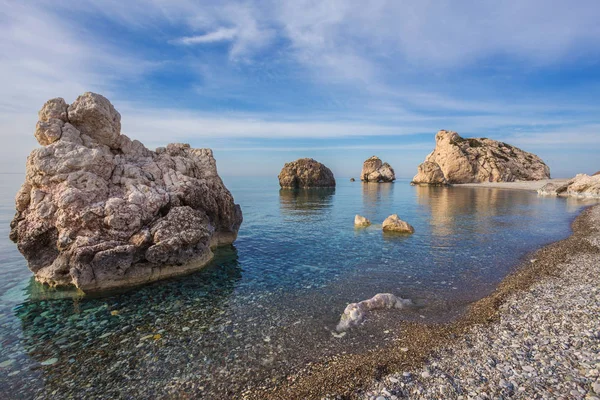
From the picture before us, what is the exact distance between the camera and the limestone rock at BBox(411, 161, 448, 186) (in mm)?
143125

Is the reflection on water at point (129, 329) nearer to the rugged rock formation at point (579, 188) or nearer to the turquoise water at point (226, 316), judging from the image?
the turquoise water at point (226, 316)

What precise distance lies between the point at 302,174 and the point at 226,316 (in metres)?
115

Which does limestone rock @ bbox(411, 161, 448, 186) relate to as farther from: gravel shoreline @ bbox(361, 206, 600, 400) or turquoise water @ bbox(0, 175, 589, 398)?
gravel shoreline @ bbox(361, 206, 600, 400)

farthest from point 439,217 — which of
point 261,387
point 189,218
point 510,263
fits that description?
point 261,387

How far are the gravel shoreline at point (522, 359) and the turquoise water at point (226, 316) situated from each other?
7.95 ft

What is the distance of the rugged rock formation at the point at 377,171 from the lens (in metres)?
174

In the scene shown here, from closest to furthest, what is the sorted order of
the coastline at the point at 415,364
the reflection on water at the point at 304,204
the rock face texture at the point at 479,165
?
the coastline at the point at 415,364, the reflection on water at the point at 304,204, the rock face texture at the point at 479,165

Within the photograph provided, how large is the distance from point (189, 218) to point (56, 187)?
26.7 ft

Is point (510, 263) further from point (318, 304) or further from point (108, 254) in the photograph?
point (108, 254)

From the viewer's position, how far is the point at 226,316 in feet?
47.3

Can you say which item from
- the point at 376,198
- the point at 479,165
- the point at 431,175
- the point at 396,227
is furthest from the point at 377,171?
the point at 396,227

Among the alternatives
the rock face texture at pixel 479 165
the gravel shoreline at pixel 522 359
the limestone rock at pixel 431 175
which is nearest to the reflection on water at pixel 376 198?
the limestone rock at pixel 431 175

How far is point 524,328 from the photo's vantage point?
39.1 ft

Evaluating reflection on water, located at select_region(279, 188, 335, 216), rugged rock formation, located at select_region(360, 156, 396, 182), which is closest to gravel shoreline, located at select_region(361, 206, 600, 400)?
reflection on water, located at select_region(279, 188, 335, 216)
